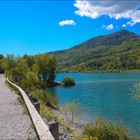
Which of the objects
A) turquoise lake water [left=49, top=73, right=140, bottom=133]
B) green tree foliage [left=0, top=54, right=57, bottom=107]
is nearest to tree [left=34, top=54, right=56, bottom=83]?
green tree foliage [left=0, top=54, right=57, bottom=107]

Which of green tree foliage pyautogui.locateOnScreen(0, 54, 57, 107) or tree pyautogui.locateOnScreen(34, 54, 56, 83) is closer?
green tree foliage pyautogui.locateOnScreen(0, 54, 57, 107)

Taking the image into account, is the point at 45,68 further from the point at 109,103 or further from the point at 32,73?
the point at 109,103

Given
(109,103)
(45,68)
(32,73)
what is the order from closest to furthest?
1. (109,103)
2. (32,73)
3. (45,68)

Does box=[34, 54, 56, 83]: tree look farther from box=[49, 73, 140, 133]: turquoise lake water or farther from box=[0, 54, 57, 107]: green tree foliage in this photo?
box=[49, 73, 140, 133]: turquoise lake water

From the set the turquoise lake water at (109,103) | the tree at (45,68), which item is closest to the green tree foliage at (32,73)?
the tree at (45,68)

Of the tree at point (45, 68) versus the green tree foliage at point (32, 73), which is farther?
the tree at point (45, 68)

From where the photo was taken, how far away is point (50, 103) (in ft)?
123

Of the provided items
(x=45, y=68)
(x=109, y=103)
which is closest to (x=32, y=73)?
(x=109, y=103)

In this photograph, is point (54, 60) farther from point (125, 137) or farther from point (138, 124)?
→ point (125, 137)

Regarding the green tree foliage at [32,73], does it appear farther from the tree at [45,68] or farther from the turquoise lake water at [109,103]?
the turquoise lake water at [109,103]

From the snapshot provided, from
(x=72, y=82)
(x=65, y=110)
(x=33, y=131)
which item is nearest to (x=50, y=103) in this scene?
(x=65, y=110)

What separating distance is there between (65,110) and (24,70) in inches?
868

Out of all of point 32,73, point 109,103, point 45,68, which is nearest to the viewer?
point 109,103

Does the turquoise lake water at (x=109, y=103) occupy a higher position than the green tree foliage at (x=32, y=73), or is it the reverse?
the green tree foliage at (x=32, y=73)
